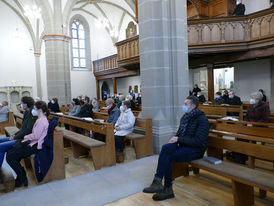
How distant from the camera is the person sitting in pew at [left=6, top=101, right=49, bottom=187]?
365 cm

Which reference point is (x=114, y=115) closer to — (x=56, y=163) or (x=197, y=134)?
(x=56, y=163)

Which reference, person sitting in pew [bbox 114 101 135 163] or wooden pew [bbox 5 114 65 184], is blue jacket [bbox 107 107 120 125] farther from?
wooden pew [bbox 5 114 65 184]

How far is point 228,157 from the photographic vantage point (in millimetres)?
4648

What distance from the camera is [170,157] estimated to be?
312cm

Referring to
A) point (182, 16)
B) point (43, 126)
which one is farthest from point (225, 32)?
point (43, 126)

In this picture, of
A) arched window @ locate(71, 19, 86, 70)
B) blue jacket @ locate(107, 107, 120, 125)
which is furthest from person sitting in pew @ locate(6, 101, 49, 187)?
→ arched window @ locate(71, 19, 86, 70)

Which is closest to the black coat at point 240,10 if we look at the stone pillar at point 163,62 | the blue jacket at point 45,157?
the stone pillar at point 163,62

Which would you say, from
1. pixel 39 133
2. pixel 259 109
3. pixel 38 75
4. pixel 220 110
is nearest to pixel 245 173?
pixel 259 109

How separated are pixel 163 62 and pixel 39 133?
3.11m

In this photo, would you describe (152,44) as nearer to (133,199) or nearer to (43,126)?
(43,126)

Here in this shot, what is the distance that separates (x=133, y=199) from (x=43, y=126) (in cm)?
187

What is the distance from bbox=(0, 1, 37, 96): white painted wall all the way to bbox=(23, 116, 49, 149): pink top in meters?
15.3

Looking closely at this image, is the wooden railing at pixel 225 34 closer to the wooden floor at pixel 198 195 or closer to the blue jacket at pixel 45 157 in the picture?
the wooden floor at pixel 198 195

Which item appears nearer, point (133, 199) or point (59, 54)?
point (133, 199)
